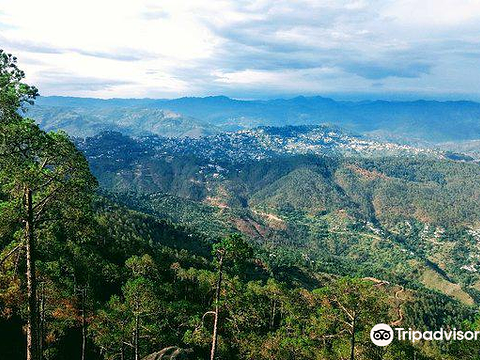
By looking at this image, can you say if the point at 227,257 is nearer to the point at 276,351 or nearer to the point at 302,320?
the point at 276,351

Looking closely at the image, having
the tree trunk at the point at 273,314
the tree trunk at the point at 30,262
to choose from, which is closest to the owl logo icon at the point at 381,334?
the tree trunk at the point at 30,262

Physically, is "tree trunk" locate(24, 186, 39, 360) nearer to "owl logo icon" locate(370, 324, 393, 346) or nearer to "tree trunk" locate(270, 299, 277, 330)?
"owl logo icon" locate(370, 324, 393, 346)

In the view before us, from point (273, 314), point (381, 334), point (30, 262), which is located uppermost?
point (30, 262)

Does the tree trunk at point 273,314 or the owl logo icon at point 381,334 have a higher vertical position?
the owl logo icon at point 381,334

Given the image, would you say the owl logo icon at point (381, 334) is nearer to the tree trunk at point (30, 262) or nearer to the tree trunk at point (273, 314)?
the tree trunk at point (30, 262)

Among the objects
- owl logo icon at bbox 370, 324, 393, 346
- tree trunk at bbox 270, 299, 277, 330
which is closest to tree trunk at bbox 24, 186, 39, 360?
owl logo icon at bbox 370, 324, 393, 346

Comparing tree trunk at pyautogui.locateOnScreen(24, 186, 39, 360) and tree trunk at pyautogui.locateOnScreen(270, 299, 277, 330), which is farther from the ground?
tree trunk at pyautogui.locateOnScreen(24, 186, 39, 360)

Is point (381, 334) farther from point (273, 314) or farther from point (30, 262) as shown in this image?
point (273, 314)

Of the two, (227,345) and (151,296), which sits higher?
(151,296)

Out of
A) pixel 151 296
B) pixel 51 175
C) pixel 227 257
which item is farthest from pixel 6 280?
pixel 151 296

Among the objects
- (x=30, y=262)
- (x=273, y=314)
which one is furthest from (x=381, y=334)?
(x=273, y=314)

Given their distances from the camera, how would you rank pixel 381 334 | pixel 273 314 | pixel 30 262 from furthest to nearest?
1. pixel 273 314
2. pixel 381 334
3. pixel 30 262
